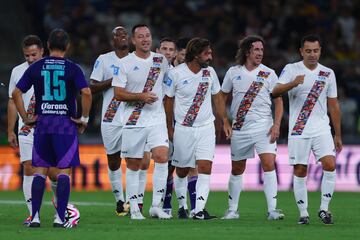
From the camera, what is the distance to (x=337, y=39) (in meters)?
27.6

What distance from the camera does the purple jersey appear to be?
13.8 meters

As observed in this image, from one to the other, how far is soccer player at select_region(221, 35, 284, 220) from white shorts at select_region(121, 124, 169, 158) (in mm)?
1160

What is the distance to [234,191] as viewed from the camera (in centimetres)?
1609

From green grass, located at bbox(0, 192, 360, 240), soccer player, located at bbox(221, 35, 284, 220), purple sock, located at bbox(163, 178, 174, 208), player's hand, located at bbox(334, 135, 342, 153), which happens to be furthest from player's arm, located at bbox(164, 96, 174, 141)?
player's hand, located at bbox(334, 135, 342, 153)

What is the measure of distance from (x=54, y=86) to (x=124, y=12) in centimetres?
1559

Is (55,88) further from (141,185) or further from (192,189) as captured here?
(192,189)

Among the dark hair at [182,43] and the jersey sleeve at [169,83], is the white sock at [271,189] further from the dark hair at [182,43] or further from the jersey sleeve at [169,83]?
the dark hair at [182,43]

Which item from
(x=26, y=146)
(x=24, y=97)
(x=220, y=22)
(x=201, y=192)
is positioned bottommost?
(x=201, y=192)

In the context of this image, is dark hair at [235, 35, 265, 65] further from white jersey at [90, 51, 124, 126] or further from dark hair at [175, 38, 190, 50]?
white jersey at [90, 51, 124, 126]

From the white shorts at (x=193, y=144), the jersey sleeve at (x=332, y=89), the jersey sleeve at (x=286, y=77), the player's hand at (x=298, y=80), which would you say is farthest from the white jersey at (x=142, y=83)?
the jersey sleeve at (x=332, y=89)

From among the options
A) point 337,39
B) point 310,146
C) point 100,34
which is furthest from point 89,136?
point 310,146

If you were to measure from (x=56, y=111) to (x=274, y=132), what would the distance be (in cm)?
332

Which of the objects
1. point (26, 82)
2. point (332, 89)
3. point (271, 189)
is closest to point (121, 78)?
point (26, 82)

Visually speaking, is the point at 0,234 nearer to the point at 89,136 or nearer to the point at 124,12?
the point at 89,136
